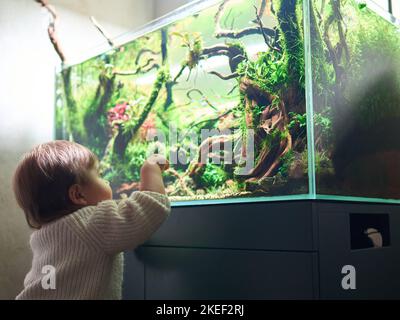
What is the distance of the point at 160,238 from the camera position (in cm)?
138

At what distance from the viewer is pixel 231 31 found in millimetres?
1324

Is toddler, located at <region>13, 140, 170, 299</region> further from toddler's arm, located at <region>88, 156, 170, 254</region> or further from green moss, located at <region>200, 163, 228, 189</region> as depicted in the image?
green moss, located at <region>200, 163, 228, 189</region>

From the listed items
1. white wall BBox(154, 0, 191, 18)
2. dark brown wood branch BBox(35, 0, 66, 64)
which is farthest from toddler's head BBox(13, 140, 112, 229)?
white wall BBox(154, 0, 191, 18)

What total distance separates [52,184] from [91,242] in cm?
19

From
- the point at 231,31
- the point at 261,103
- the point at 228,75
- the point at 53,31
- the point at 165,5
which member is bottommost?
the point at 261,103

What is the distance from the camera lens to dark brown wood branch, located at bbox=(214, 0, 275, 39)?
122 centimetres

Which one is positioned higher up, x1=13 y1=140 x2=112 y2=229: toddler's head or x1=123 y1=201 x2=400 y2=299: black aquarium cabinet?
x1=13 y1=140 x2=112 y2=229: toddler's head

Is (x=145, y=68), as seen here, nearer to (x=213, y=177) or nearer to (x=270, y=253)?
(x=213, y=177)

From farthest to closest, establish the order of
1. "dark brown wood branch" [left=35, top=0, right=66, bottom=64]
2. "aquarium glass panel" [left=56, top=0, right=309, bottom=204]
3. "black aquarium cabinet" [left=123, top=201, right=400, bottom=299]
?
"dark brown wood branch" [left=35, top=0, right=66, bottom=64] → "aquarium glass panel" [left=56, top=0, right=309, bottom=204] → "black aquarium cabinet" [left=123, top=201, right=400, bottom=299]

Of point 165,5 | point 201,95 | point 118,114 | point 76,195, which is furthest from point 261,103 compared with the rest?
point 165,5

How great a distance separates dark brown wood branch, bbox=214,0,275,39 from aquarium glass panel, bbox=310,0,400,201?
0.14m

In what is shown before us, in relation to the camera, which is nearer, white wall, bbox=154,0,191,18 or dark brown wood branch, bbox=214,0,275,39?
dark brown wood branch, bbox=214,0,275,39

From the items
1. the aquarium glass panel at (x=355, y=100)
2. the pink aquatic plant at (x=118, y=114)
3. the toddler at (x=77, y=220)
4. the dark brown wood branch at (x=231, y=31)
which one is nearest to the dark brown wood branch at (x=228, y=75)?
the dark brown wood branch at (x=231, y=31)

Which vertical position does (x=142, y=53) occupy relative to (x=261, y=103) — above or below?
above
